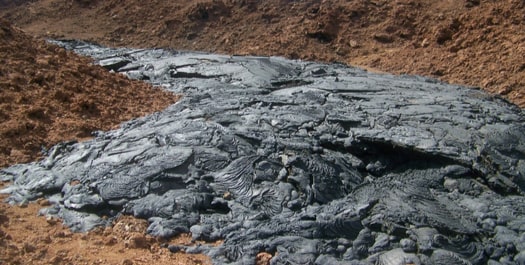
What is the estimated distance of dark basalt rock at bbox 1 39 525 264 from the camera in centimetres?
305

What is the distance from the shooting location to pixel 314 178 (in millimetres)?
3518

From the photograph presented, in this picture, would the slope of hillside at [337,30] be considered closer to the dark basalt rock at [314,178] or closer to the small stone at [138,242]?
the dark basalt rock at [314,178]

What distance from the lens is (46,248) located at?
309 cm

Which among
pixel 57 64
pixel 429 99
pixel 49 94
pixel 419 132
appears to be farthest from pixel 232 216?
pixel 57 64

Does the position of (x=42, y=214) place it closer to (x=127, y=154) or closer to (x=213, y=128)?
(x=127, y=154)

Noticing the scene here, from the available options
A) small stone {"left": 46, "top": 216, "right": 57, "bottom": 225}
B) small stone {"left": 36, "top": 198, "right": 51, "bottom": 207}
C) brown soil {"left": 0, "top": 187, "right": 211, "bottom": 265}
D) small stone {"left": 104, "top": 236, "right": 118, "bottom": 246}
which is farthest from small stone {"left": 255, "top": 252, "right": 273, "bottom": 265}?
small stone {"left": 36, "top": 198, "right": 51, "bottom": 207}

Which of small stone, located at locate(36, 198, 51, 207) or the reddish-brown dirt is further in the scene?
the reddish-brown dirt

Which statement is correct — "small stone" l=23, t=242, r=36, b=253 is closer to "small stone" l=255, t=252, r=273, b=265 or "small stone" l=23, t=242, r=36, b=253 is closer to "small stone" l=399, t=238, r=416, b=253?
"small stone" l=255, t=252, r=273, b=265

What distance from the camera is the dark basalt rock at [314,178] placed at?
3053 mm

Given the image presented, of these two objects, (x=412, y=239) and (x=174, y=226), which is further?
(x=174, y=226)

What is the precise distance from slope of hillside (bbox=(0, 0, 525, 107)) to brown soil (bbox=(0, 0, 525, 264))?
0.02m

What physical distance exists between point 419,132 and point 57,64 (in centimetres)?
406

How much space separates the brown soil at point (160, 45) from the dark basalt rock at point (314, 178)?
0.81 ft

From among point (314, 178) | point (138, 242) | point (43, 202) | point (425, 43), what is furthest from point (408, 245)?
point (425, 43)
